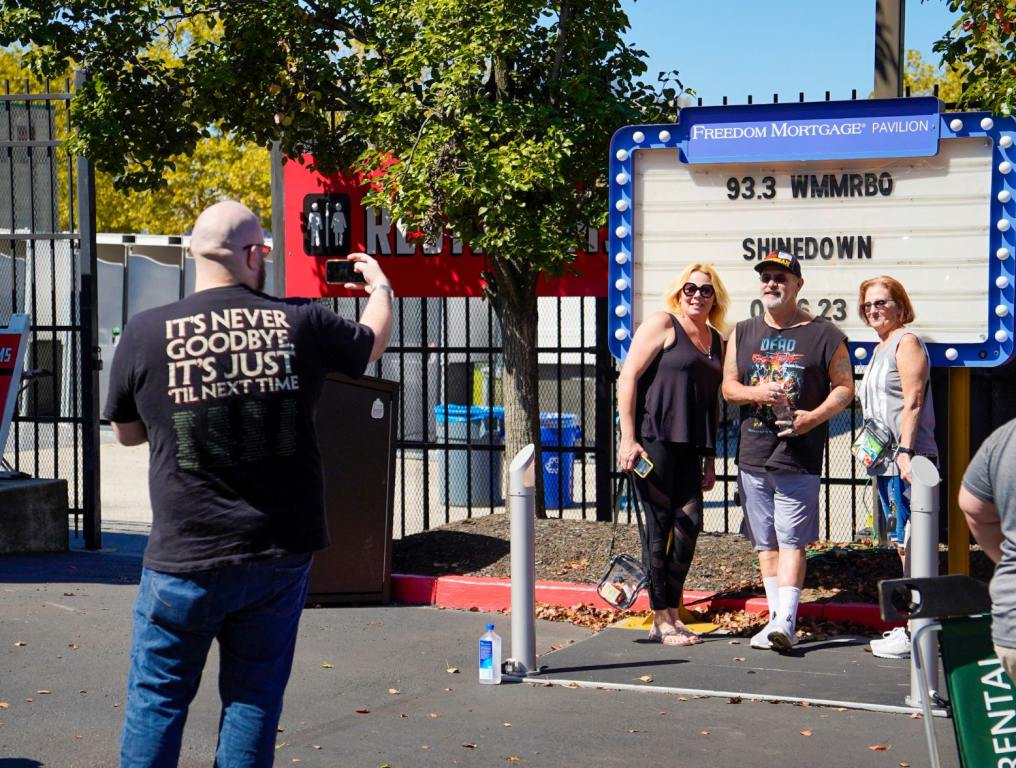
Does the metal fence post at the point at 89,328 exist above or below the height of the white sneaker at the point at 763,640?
above

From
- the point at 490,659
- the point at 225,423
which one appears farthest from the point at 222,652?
the point at 490,659

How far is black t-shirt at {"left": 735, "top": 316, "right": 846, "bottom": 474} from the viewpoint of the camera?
7.05m

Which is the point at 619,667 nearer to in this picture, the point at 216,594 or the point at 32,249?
the point at 216,594

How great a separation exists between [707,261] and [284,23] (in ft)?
11.0

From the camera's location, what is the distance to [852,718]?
19.5 feet

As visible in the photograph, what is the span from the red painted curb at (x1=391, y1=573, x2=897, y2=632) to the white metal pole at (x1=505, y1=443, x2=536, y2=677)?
1560 millimetres

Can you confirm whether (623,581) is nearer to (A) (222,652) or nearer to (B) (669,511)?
(B) (669,511)

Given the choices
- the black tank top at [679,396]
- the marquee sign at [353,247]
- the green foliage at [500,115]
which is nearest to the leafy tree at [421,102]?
the green foliage at [500,115]

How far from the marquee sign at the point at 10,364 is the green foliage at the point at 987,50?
22.4ft

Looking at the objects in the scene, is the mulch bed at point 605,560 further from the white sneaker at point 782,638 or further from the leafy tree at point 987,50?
the leafy tree at point 987,50

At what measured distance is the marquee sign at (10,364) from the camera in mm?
10586

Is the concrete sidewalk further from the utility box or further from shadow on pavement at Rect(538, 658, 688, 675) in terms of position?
the utility box

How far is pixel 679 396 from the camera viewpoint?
7.11 m

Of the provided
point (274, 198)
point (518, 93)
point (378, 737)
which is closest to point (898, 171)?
point (518, 93)
